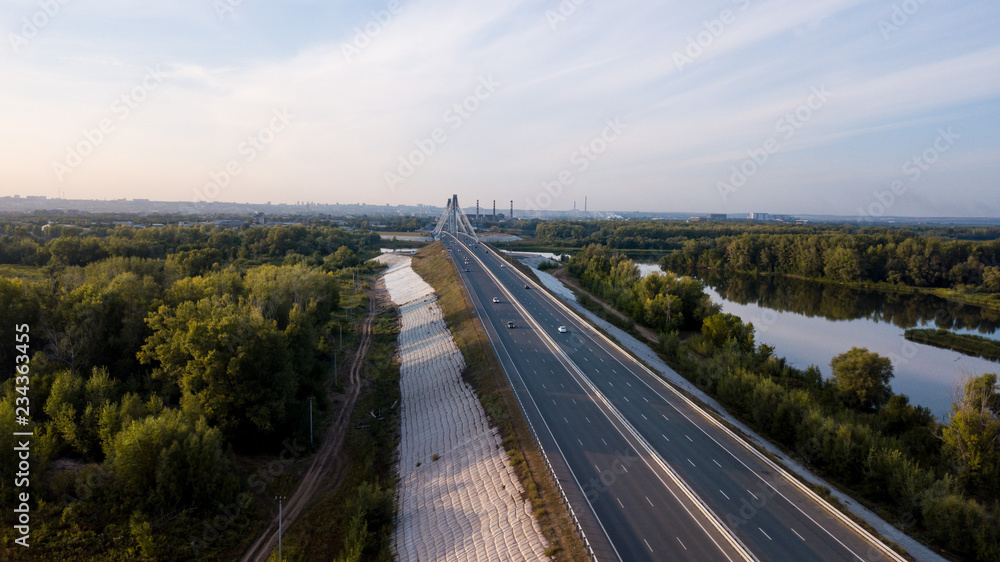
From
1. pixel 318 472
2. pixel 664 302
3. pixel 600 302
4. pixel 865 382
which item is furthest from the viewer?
pixel 600 302

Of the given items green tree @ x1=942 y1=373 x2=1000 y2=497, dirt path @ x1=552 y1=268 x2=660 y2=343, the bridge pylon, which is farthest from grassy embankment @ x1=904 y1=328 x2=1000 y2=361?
the bridge pylon

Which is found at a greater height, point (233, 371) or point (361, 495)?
point (233, 371)

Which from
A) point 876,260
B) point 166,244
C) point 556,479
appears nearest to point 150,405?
point 556,479

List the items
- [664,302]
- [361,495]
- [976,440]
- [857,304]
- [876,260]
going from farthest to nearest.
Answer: [876,260] → [857,304] → [664,302] → [976,440] → [361,495]

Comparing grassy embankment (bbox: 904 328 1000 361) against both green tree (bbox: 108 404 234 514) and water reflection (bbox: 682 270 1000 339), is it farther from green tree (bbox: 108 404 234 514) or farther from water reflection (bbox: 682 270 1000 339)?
green tree (bbox: 108 404 234 514)

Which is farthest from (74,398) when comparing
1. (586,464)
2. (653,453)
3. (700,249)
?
(700,249)

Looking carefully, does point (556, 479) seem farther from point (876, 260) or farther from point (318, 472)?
point (876, 260)

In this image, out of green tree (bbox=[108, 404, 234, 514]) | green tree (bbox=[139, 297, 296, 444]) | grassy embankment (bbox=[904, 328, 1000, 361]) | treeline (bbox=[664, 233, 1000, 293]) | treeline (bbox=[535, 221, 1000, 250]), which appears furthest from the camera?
treeline (bbox=[535, 221, 1000, 250])

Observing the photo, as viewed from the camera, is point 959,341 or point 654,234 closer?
A: point 959,341
